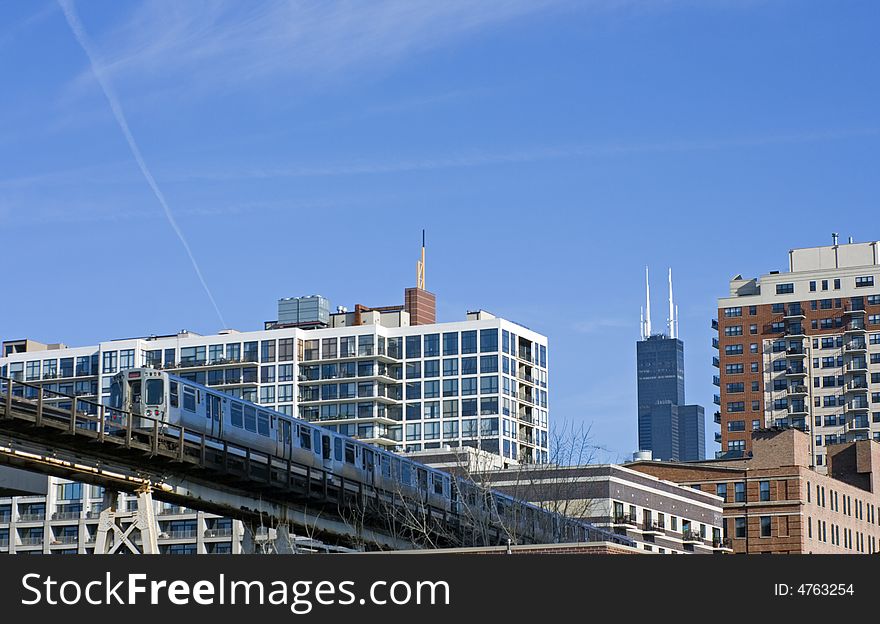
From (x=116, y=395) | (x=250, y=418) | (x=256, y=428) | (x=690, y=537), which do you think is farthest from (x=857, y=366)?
(x=116, y=395)

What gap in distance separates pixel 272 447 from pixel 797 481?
209ft

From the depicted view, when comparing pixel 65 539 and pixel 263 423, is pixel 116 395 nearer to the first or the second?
pixel 263 423

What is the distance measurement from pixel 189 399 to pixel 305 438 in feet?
27.2

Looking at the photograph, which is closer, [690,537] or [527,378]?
[690,537]

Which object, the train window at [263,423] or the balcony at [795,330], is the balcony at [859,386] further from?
the train window at [263,423]

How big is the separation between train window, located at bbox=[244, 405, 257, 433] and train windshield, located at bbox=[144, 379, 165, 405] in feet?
16.0

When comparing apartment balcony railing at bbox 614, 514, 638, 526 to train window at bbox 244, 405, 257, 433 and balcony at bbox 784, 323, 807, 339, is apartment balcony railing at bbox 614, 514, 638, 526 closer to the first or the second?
train window at bbox 244, 405, 257, 433

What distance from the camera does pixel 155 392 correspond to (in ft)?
203

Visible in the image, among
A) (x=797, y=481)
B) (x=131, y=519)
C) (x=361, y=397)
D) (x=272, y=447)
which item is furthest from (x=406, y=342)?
(x=131, y=519)

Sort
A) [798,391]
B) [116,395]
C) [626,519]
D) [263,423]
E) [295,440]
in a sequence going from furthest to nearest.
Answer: [798,391] → [626,519] → [295,440] → [263,423] → [116,395]

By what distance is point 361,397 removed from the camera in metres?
177

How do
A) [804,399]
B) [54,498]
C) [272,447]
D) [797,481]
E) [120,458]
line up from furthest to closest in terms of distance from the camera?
[804,399]
[54,498]
[797,481]
[272,447]
[120,458]

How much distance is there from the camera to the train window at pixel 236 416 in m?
64.9
